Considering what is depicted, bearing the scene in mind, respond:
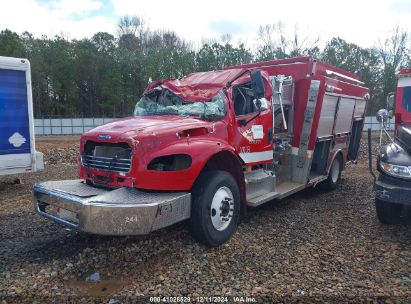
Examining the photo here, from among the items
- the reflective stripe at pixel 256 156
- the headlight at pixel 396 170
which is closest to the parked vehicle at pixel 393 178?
the headlight at pixel 396 170

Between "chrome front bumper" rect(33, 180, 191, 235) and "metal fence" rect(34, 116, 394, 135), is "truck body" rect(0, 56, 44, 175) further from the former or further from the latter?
"metal fence" rect(34, 116, 394, 135)

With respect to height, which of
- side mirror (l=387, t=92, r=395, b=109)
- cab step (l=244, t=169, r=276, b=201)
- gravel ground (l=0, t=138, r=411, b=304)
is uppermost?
side mirror (l=387, t=92, r=395, b=109)

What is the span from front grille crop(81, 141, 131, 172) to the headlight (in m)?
3.52

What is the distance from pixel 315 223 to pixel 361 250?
3.90 feet

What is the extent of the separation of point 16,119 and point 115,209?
542cm

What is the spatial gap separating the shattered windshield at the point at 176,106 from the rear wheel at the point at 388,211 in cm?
272

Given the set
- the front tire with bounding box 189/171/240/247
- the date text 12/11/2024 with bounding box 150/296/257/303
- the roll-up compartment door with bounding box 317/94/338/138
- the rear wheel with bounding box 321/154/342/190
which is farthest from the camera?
the rear wheel with bounding box 321/154/342/190

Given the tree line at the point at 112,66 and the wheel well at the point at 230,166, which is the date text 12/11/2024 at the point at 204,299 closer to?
the wheel well at the point at 230,166

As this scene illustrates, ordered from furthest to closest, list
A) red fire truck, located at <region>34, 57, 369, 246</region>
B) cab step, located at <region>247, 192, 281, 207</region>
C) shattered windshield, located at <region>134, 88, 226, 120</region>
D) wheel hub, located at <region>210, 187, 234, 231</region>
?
1. cab step, located at <region>247, 192, 281, 207</region>
2. shattered windshield, located at <region>134, 88, 226, 120</region>
3. wheel hub, located at <region>210, 187, 234, 231</region>
4. red fire truck, located at <region>34, 57, 369, 246</region>

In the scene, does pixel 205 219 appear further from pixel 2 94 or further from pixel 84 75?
pixel 84 75

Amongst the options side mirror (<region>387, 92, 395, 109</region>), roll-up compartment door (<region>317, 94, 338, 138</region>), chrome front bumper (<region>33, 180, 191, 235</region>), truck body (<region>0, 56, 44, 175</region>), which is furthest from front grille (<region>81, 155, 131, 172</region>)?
side mirror (<region>387, 92, 395, 109</region>)

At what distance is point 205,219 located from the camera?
15.4 ft

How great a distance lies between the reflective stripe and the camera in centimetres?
586

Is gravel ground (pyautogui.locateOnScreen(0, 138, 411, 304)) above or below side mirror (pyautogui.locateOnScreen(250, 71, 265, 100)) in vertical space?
below
